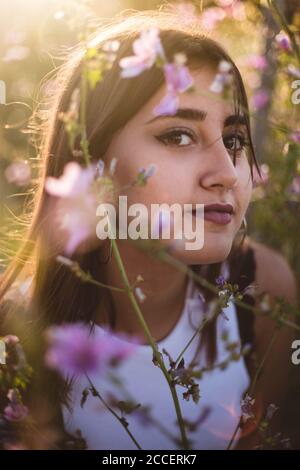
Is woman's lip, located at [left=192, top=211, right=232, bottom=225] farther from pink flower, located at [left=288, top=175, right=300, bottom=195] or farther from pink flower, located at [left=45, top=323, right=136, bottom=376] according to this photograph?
pink flower, located at [left=288, top=175, right=300, bottom=195]

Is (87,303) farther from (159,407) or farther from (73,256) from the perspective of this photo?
(159,407)

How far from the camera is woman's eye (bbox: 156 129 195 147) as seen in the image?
0.97 meters

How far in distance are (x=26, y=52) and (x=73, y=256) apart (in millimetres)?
1440

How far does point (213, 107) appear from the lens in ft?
3.14

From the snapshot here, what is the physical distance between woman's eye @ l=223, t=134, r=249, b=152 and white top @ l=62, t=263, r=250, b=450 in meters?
0.41

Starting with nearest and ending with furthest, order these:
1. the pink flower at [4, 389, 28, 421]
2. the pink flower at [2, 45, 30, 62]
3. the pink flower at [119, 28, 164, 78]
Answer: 1. the pink flower at [119, 28, 164, 78]
2. the pink flower at [4, 389, 28, 421]
3. the pink flower at [2, 45, 30, 62]

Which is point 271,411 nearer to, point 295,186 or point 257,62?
point 295,186

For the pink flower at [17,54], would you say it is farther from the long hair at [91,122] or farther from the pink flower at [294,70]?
the pink flower at [294,70]

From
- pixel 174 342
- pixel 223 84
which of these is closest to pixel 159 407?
pixel 174 342

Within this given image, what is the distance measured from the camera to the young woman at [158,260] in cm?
96

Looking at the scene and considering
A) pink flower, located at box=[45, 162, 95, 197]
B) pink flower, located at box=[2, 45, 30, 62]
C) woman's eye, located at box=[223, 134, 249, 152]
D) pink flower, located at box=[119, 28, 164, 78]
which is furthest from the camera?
pink flower, located at box=[2, 45, 30, 62]

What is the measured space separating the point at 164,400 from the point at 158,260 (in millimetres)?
340
